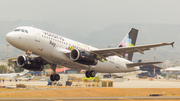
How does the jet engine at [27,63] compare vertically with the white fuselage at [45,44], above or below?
below

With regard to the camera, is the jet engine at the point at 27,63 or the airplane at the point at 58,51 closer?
the airplane at the point at 58,51

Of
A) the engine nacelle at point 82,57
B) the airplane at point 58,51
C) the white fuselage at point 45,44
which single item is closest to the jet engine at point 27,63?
the airplane at point 58,51

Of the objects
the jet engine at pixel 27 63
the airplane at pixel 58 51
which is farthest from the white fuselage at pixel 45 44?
the jet engine at pixel 27 63

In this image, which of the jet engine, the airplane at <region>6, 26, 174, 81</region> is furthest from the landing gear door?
the jet engine

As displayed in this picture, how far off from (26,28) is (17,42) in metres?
2.90

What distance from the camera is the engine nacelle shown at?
41688mm

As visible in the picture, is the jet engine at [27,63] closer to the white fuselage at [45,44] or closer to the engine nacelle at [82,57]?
the white fuselage at [45,44]

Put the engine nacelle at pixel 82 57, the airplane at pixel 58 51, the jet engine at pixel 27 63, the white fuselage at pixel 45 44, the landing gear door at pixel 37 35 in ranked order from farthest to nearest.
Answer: the jet engine at pixel 27 63, the engine nacelle at pixel 82 57, the landing gear door at pixel 37 35, the airplane at pixel 58 51, the white fuselage at pixel 45 44

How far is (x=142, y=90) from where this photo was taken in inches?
3322

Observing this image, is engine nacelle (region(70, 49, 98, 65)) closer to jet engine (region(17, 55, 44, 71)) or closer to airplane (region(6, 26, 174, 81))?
airplane (region(6, 26, 174, 81))

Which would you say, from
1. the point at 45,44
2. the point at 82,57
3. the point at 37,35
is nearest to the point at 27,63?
the point at 45,44

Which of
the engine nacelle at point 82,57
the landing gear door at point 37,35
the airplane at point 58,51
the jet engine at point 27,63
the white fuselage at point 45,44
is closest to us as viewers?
the white fuselage at point 45,44

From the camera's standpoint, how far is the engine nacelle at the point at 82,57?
41688 mm

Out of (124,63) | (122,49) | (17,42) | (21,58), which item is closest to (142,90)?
(124,63)
